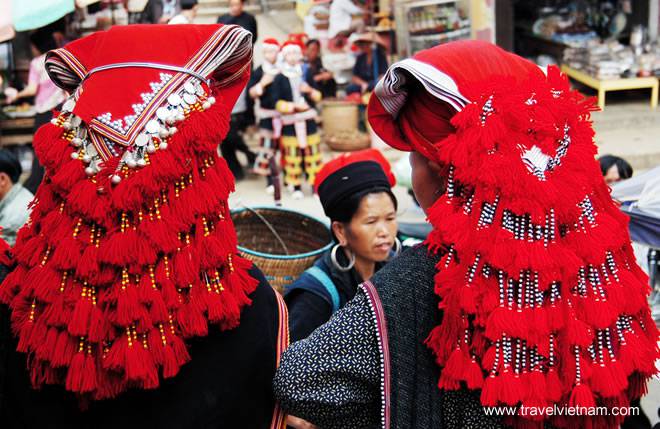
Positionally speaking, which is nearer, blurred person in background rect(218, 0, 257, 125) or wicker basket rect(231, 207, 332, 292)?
wicker basket rect(231, 207, 332, 292)

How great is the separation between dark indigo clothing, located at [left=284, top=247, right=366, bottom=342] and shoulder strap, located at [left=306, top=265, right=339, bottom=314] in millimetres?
13

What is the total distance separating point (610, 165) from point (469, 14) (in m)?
5.11

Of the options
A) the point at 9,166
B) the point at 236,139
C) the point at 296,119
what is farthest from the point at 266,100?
the point at 9,166

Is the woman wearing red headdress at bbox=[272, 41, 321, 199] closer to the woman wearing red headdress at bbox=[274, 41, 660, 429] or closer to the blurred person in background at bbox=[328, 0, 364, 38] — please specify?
the blurred person in background at bbox=[328, 0, 364, 38]

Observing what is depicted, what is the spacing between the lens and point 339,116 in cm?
964

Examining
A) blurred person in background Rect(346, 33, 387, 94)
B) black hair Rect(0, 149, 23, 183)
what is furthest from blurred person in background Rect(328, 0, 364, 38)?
black hair Rect(0, 149, 23, 183)

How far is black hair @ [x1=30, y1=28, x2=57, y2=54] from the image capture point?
7.56m

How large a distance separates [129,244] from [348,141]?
25.4ft

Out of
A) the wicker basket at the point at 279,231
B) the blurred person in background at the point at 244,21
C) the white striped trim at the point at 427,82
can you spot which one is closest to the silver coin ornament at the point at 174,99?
the white striped trim at the point at 427,82

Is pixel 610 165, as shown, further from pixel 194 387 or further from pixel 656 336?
pixel 194 387

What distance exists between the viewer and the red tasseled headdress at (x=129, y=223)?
1776 mm

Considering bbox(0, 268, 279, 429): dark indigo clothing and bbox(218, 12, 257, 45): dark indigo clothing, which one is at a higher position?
bbox(0, 268, 279, 429): dark indigo clothing

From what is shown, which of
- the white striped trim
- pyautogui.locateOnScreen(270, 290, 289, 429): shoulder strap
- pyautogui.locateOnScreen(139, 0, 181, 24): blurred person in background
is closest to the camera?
the white striped trim

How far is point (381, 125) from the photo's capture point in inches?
76.9
